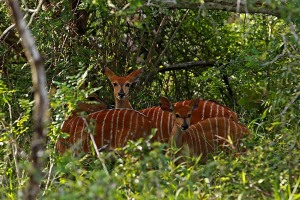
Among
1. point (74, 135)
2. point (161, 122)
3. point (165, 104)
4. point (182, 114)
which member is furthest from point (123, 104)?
point (182, 114)

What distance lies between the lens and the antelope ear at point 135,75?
7.12 m

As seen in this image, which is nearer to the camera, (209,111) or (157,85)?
(209,111)

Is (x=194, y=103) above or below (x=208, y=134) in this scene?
above

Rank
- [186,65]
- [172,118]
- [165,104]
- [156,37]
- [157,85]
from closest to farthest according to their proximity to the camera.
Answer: [165,104], [172,118], [156,37], [186,65], [157,85]

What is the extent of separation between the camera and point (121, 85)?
710 cm

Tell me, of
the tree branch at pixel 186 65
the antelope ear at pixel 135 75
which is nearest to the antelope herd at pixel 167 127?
the antelope ear at pixel 135 75

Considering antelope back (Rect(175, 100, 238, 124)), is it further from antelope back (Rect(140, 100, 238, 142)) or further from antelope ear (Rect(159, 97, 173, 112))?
antelope ear (Rect(159, 97, 173, 112))

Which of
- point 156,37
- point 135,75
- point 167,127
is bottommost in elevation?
point 167,127

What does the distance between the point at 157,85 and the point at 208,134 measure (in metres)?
1.78

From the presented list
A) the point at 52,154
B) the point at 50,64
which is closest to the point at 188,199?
the point at 52,154

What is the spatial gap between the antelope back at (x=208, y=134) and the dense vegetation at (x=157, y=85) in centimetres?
17

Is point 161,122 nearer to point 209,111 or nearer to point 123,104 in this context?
point 209,111

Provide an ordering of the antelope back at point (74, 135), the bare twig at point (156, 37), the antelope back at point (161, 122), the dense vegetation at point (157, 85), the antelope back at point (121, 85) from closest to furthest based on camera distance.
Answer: the dense vegetation at point (157, 85) → the antelope back at point (74, 135) → the antelope back at point (161, 122) → the antelope back at point (121, 85) → the bare twig at point (156, 37)

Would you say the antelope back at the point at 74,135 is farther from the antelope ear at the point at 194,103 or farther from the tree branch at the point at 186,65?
the tree branch at the point at 186,65
